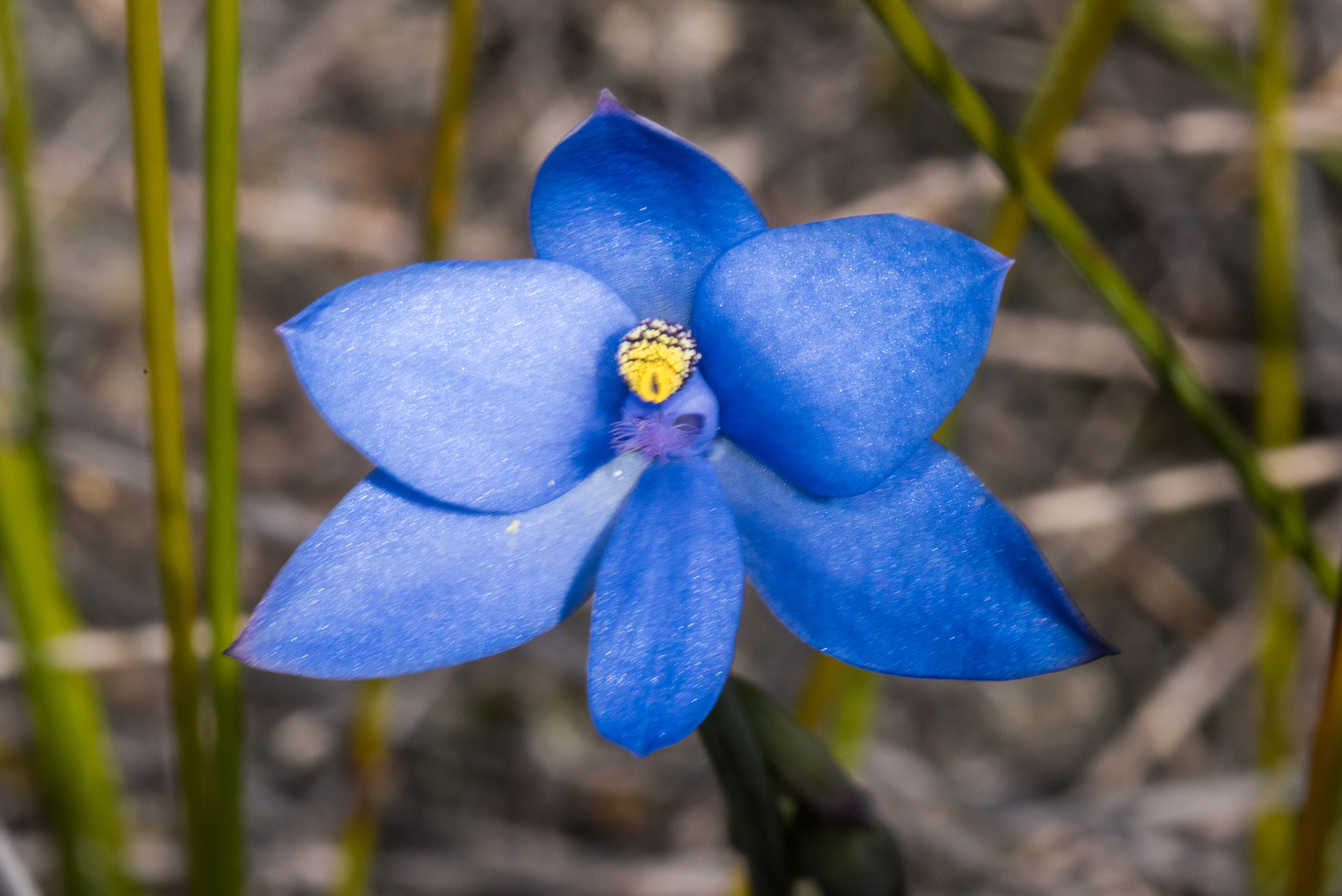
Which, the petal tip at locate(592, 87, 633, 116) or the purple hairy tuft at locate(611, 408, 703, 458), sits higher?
the petal tip at locate(592, 87, 633, 116)

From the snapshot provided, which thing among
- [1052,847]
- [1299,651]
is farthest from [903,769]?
[1299,651]

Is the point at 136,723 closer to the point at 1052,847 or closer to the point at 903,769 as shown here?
the point at 903,769

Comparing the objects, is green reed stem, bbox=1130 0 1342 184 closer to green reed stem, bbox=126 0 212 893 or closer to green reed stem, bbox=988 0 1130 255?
green reed stem, bbox=988 0 1130 255

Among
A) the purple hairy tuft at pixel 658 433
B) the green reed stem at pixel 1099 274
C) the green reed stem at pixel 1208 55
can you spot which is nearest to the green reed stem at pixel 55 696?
the purple hairy tuft at pixel 658 433

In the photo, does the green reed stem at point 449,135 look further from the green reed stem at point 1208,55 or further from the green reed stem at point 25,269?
the green reed stem at point 1208,55

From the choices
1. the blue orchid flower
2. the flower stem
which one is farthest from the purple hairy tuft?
the flower stem
